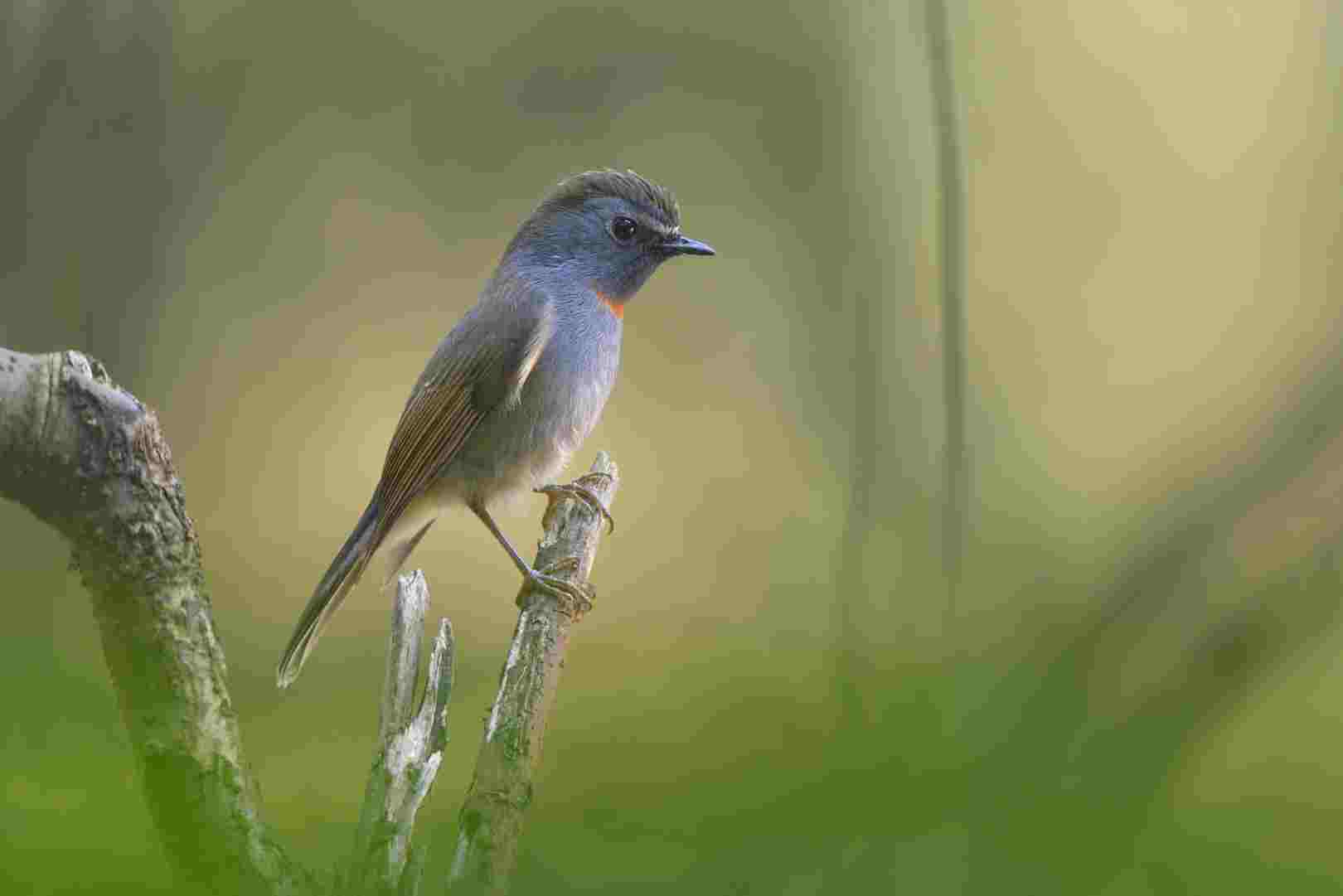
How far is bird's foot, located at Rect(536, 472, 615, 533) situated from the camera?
2.20 metres

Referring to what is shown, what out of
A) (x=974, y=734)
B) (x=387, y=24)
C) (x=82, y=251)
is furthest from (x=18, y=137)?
(x=387, y=24)

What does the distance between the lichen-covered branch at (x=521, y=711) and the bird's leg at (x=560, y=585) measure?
0.04 feet

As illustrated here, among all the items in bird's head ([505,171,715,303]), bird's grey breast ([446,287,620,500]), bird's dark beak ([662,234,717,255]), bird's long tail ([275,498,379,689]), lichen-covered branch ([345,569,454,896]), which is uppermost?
bird's head ([505,171,715,303])

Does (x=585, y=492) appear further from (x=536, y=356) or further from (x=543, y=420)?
(x=536, y=356)

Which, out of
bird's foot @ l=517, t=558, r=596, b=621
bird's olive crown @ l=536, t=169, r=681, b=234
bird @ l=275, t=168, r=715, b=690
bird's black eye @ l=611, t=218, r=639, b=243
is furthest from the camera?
bird's black eye @ l=611, t=218, r=639, b=243

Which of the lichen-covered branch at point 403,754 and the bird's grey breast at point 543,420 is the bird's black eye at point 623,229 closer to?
the bird's grey breast at point 543,420

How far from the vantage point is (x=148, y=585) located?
0.71 m

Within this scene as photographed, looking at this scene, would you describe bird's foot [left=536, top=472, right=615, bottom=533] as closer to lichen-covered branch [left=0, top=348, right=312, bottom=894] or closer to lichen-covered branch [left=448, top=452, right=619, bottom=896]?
lichen-covered branch [left=448, top=452, right=619, bottom=896]

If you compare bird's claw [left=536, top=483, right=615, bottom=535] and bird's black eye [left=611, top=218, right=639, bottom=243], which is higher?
bird's black eye [left=611, top=218, right=639, bottom=243]

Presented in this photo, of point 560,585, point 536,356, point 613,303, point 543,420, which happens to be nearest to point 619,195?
point 613,303

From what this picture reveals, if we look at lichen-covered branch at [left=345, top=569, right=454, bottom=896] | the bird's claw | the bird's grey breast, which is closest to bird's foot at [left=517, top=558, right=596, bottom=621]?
the bird's claw

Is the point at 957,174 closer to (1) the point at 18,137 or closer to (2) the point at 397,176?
(1) the point at 18,137

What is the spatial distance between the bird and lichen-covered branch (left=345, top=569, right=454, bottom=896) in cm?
109

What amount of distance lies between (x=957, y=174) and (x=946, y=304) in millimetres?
65
